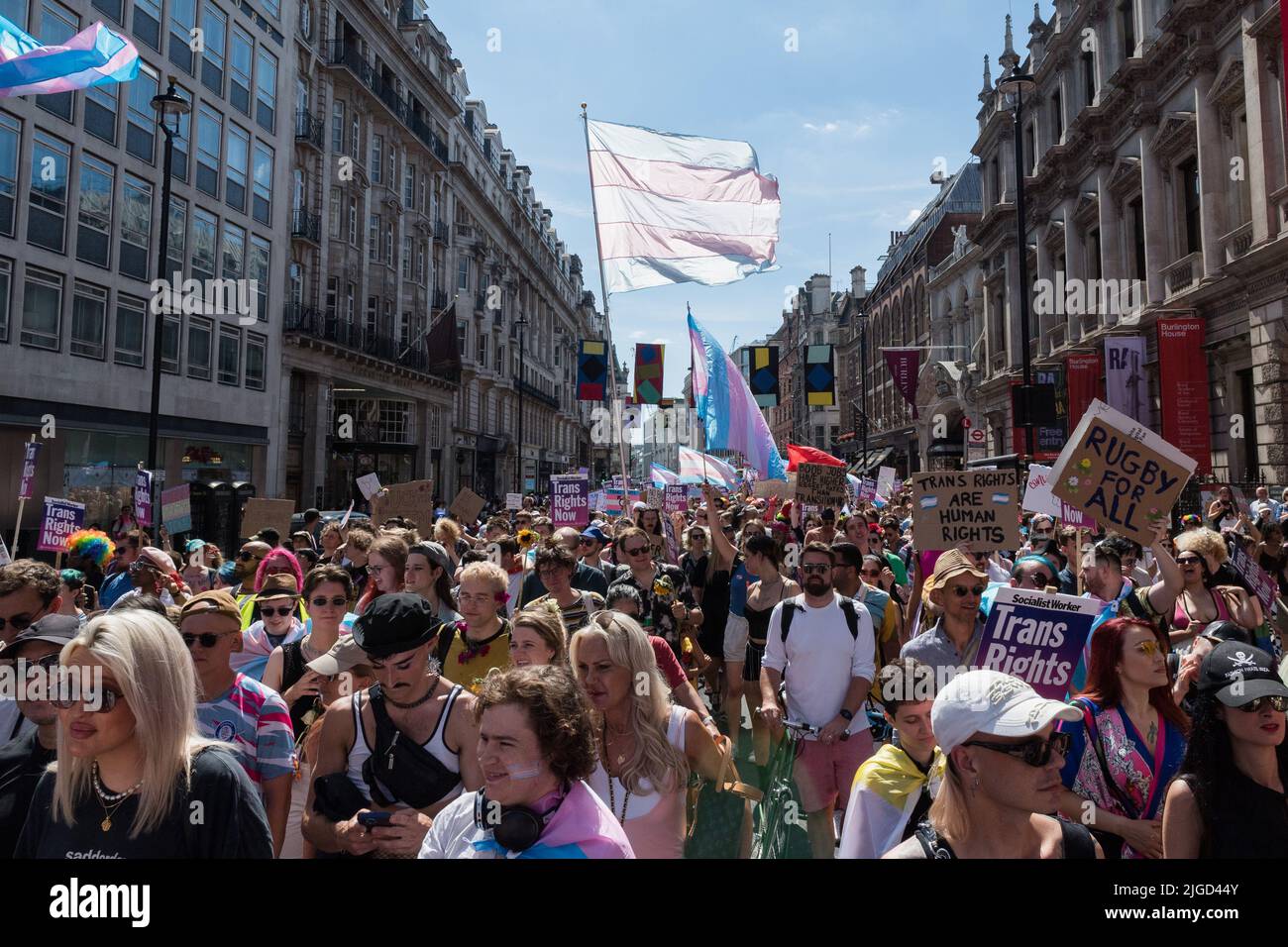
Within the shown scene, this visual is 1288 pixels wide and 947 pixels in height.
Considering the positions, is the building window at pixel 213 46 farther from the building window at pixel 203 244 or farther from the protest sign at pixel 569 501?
the protest sign at pixel 569 501

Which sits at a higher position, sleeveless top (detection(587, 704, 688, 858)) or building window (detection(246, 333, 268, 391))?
building window (detection(246, 333, 268, 391))

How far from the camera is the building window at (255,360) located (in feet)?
96.0

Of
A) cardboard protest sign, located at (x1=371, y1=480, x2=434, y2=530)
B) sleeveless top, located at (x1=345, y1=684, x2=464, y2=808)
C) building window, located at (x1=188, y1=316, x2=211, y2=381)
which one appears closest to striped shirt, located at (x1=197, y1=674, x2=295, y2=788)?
sleeveless top, located at (x1=345, y1=684, x2=464, y2=808)

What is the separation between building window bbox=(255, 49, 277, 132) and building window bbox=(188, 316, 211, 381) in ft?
25.2

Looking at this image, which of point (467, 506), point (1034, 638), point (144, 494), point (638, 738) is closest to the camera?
point (638, 738)

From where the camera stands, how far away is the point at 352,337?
116 ft

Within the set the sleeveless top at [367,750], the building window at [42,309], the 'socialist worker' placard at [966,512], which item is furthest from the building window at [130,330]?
the sleeveless top at [367,750]

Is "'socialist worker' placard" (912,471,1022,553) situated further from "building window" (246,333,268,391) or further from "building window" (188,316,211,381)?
"building window" (246,333,268,391)

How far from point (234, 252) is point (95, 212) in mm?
5775

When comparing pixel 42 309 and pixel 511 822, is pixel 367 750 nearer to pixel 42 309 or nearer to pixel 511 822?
pixel 511 822

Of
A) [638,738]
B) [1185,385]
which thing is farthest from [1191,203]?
[638,738]

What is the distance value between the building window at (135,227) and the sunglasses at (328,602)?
23476mm

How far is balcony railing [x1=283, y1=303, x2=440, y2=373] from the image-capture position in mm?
31734

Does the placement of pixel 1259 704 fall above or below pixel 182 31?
below
